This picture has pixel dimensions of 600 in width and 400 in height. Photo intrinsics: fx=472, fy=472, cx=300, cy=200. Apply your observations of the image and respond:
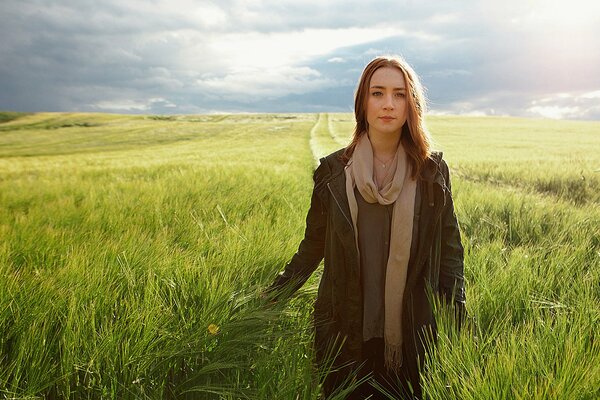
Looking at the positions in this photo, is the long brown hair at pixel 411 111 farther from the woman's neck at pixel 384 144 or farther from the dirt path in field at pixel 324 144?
the dirt path in field at pixel 324 144

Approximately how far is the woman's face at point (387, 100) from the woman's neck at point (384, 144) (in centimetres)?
5

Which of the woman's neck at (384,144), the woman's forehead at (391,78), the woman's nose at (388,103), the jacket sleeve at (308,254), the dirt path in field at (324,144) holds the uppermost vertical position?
the woman's forehead at (391,78)

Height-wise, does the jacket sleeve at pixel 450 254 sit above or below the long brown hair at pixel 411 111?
below

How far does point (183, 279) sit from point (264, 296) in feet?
1.28

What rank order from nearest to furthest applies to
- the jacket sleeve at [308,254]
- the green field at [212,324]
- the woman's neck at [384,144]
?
the green field at [212,324]
the woman's neck at [384,144]
the jacket sleeve at [308,254]

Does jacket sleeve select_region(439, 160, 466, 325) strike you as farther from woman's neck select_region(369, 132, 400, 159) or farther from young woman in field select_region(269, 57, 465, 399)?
woman's neck select_region(369, 132, 400, 159)

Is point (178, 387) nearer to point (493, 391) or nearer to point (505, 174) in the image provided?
point (493, 391)

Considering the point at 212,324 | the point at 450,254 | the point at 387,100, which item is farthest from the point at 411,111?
the point at 212,324

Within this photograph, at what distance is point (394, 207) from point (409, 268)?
30 cm

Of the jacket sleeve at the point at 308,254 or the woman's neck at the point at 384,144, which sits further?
the jacket sleeve at the point at 308,254

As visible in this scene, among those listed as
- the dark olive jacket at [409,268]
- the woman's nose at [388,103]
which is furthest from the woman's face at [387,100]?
the dark olive jacket at [409,268]

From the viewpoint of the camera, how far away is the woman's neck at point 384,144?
211 centimetres

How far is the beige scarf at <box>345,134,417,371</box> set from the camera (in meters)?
1.97

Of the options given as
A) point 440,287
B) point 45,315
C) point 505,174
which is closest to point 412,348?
point 440,287
